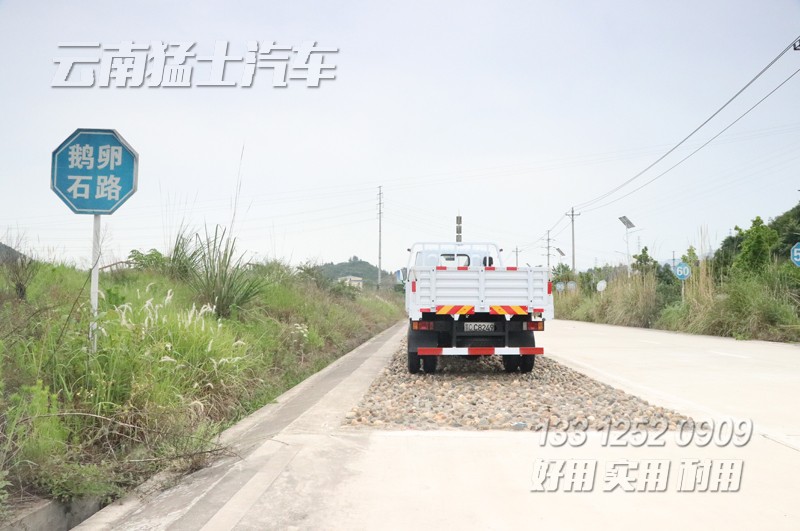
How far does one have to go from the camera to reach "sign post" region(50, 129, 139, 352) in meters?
6.04

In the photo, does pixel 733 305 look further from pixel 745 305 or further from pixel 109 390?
pixel 109 390

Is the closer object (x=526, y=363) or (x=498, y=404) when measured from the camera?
(x=498, y=404)

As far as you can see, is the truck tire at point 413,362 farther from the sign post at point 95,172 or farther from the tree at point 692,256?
the tree at point 692,256

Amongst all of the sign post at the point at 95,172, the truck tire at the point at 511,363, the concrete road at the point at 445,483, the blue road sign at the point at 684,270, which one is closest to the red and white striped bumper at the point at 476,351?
the truck tire at the point at 511,363

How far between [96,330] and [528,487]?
389 centimetres

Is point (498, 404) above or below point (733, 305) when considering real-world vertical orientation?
below

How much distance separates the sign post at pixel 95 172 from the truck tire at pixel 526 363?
6.26 m

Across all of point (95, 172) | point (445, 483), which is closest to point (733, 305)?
point (445, 483)

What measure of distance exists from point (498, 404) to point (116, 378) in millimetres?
4028

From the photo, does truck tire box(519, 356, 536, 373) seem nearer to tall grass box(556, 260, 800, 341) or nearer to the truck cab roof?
the truck cab roof

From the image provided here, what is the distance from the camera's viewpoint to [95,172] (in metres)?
6.12

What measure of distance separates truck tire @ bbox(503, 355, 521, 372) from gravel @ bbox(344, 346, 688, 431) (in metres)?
0.12

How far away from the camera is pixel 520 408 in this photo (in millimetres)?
6715

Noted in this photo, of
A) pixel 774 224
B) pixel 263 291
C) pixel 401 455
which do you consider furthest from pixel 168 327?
pixel 774 224
